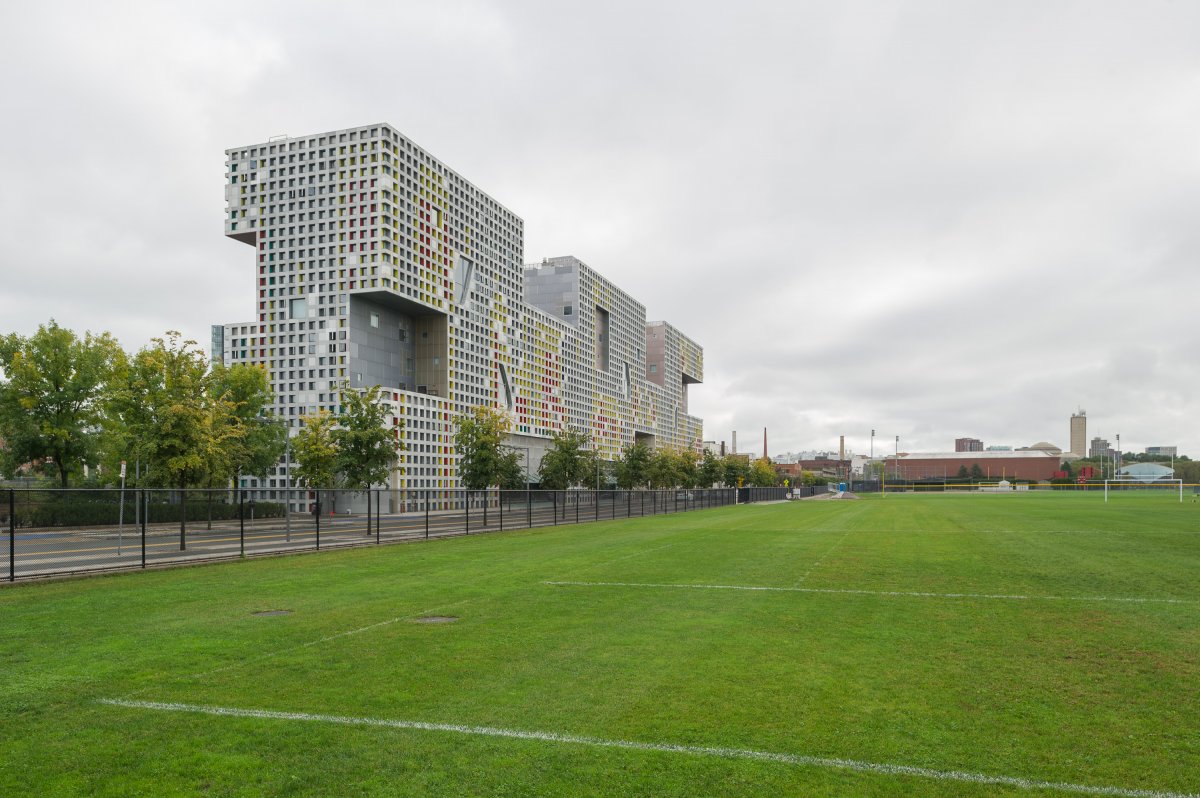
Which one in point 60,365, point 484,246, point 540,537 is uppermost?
point 484,246

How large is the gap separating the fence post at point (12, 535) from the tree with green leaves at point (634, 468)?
249 ft

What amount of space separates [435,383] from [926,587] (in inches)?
2789

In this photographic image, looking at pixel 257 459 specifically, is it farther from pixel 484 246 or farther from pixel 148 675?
pixel 148 675

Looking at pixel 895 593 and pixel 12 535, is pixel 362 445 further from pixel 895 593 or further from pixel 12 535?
pixel 895 593

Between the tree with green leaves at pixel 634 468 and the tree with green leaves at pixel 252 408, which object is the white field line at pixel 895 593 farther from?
the tree with green leaves at pixel 634 468

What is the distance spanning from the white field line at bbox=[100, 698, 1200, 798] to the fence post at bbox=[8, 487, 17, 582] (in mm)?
11978

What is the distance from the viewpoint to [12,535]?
16906 millimetres

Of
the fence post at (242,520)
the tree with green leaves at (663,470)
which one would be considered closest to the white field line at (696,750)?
the fence post at (242,520)

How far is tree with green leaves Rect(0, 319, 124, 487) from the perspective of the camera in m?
49.6

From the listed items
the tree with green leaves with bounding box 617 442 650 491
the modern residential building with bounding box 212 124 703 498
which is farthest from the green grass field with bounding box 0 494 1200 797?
the tree with green leaves with bounding box 617 442 650 491

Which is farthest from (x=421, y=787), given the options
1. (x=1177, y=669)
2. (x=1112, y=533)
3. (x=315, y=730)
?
(x=1112, y=533)

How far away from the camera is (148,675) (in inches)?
347

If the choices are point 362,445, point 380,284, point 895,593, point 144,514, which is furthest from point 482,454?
point 895,593

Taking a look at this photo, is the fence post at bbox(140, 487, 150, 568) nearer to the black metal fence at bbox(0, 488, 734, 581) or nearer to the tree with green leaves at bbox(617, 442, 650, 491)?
the black metal fence at bbox(0, 488, 734, 581)
